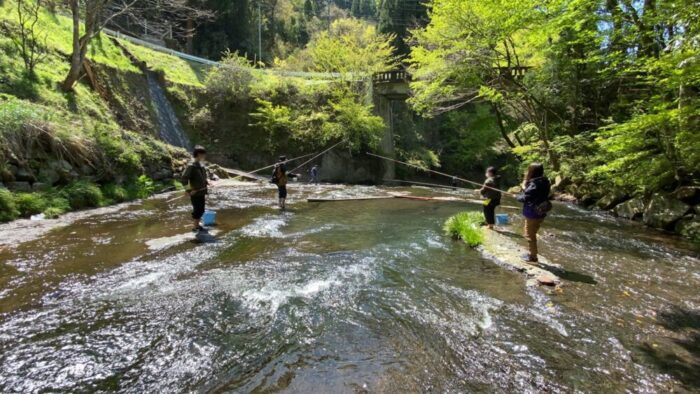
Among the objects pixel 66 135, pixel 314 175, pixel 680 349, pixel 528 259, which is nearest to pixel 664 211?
pixel 528 259

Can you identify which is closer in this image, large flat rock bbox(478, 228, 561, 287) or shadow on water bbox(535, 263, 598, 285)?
large flat rock bbox(478, 228, 561, 287)

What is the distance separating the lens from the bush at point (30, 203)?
9039mm

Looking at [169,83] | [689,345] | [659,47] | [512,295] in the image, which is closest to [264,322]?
[512,295]

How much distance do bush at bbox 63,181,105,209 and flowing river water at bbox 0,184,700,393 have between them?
8.60ft

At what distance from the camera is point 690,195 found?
1041 cm

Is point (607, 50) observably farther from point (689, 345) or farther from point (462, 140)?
point (462, 140)

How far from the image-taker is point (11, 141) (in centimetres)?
957

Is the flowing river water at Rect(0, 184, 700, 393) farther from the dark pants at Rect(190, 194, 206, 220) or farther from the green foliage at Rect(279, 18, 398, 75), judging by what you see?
the green foliage at Rect(279, 18, 398, 75)

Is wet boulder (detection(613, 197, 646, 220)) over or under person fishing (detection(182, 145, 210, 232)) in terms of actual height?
under

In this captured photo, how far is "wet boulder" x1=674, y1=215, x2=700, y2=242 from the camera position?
30.6ft

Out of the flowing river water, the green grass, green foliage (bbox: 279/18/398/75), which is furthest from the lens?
green foliage (bbox: 279/18/398/75)

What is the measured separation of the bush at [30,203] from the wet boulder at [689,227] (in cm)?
1592

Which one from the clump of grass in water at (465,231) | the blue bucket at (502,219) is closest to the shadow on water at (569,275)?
the clump of grass in water at (465,231)

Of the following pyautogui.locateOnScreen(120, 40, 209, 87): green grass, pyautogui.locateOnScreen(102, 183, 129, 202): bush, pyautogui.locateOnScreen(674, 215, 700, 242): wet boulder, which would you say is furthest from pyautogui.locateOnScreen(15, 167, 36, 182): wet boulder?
pyautogui.locateOnScreen(674, 215, 700, 242): wet boulder
